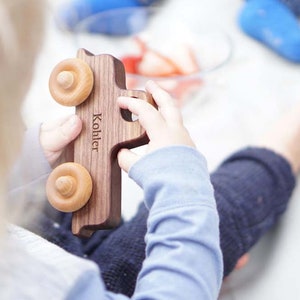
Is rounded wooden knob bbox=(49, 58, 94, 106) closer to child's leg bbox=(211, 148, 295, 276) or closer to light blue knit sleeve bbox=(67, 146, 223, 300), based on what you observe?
light blue knit sleeve bbox=(67, 146, 223, 300)

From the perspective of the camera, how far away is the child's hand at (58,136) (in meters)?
0.53

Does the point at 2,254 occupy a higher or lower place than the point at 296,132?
higher

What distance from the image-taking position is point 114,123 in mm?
517

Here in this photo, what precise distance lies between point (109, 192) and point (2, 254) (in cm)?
11

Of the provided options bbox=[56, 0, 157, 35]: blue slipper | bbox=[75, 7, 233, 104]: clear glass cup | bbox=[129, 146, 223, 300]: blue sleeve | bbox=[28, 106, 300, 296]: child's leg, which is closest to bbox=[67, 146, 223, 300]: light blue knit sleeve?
bbox=[129, 146, 223, 300]: blue sleeve

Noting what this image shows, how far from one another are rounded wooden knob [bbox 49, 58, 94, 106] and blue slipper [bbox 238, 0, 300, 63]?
45 centimetres

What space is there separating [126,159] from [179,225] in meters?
0.07

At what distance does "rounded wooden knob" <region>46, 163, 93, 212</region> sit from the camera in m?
0.51

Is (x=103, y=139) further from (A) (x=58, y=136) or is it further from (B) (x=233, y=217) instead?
(B) (x=233, y=217)

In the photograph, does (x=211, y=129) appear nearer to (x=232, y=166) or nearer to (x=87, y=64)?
(x=232, y=166)

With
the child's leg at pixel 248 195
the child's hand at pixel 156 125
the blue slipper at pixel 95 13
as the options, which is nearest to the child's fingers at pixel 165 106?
the child's hand at pixel 156 125

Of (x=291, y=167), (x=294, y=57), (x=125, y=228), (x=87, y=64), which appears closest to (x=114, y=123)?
(x=87, y=64)

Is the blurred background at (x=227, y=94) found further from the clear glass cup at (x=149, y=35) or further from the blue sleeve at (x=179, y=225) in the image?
A: the blue sleeve at (x=179, y=225)

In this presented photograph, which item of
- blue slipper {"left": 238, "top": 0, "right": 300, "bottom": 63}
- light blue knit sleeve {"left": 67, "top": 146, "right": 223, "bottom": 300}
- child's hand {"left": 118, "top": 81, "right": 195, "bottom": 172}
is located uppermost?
child's hand {"left": 118, "top": 81, "right": 195, "bottom": 172}
